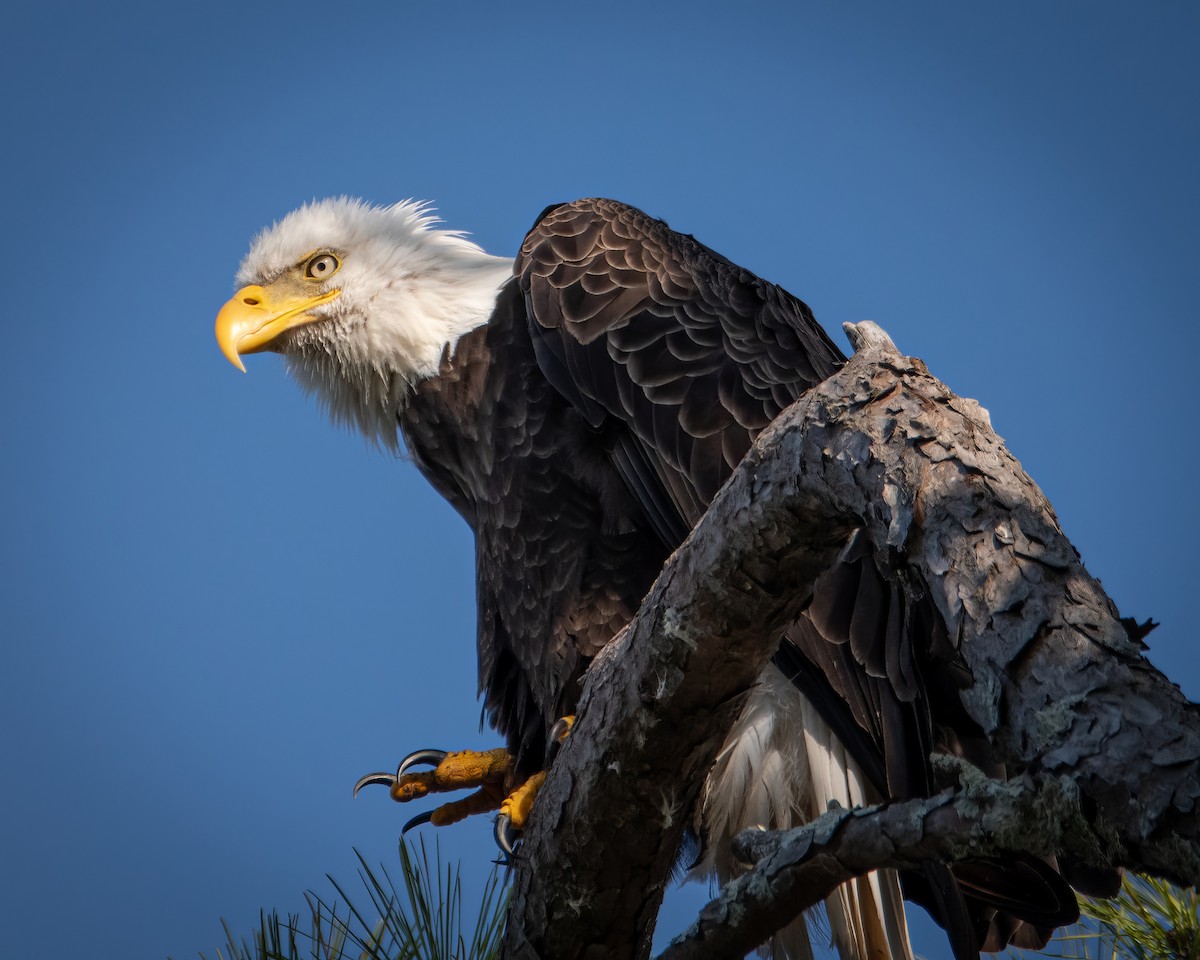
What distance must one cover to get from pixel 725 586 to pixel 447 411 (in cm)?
154

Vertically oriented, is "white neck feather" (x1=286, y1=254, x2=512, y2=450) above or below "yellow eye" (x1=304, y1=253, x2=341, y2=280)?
below

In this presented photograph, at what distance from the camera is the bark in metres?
1.04

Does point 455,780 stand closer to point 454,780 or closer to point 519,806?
point 454,780

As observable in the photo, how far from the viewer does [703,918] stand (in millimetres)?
1940

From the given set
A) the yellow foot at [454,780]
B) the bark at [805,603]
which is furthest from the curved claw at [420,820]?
the bark at [805,603]

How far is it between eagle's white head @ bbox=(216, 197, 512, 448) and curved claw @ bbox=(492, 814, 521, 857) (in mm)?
1143

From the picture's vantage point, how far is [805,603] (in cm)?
190

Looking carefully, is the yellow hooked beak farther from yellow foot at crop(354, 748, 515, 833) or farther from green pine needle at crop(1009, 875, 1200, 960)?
green pine needle at crop(1009, 875, 1200, 960)

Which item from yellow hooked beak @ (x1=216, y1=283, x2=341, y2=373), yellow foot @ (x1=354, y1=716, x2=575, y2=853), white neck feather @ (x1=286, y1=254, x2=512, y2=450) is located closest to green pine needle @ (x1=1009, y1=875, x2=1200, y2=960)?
yellow foot @ (x1=354, y1=716, x2=575, y2=853)

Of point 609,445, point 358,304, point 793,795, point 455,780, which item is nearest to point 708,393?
point 609,445

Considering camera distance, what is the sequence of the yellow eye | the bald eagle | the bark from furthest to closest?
1. the yellow eye
2. the bald eagle
3. the bark

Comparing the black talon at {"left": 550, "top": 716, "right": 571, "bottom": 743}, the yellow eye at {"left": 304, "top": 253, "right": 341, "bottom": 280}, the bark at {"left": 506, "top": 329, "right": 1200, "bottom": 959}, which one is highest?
the yellow eye at {"left": 304, "top": 253, "right": 341, "bottom": 280}

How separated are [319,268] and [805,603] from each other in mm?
2058

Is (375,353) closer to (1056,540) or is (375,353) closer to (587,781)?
(587,781)
